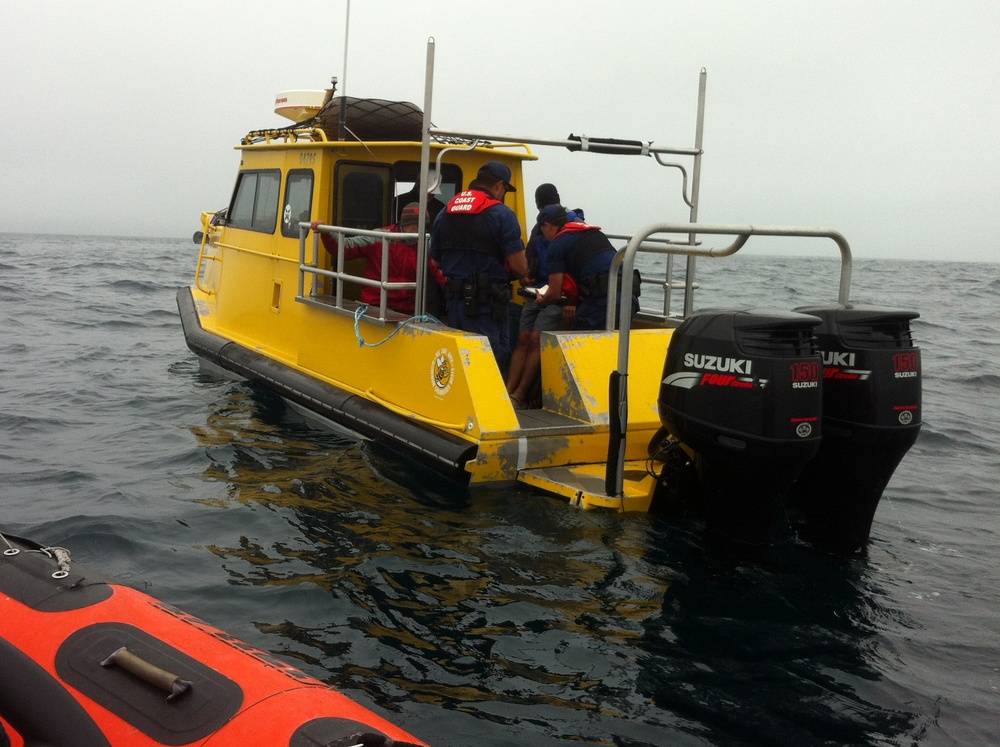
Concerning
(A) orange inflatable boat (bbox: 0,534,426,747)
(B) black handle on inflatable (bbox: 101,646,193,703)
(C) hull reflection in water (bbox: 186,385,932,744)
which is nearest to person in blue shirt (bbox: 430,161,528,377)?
(C) hull reflection in water (bbox: 186,385,932,744)

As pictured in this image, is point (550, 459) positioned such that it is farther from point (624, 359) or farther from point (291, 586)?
point (291, 586)

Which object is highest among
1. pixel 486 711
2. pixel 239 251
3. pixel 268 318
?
pixel 239 251

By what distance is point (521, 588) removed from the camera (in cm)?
418

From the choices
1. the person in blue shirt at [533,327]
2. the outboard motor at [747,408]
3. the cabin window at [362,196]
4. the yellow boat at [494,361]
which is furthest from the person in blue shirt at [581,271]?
the outboard motor at [747,408]

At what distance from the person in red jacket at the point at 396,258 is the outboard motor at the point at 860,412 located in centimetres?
295

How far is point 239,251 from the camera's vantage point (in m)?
8.49

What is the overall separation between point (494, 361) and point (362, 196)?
2.58m

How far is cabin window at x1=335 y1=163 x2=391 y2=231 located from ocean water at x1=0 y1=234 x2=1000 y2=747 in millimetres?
1623

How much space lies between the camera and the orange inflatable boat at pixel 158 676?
2.18 m

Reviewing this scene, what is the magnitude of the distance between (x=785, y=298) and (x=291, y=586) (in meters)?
20.4

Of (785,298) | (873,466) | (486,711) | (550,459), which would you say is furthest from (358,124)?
(785,298)

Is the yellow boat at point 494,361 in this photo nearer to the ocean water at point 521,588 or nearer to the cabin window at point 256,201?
the cabin window at point 256,201

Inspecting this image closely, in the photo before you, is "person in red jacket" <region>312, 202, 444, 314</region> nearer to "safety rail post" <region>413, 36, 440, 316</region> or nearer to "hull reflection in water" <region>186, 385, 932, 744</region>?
"safety rail post" <region>413, 36, 440, 316</region>

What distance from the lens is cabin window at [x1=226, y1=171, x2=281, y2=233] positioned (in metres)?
7.94
